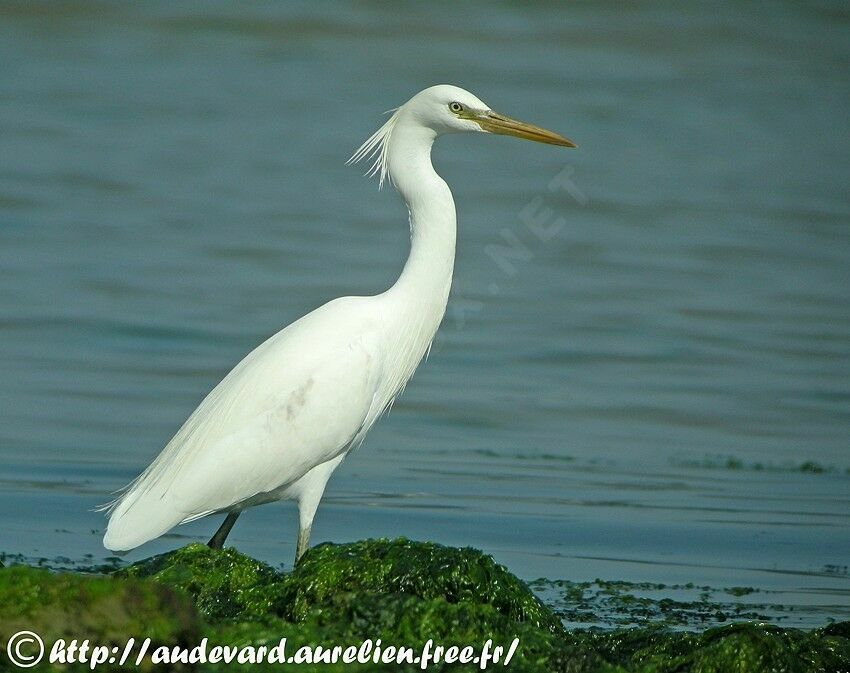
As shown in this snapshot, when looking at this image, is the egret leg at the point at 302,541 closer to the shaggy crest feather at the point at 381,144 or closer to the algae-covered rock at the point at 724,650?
the algae-covered rock at the point at 724,650

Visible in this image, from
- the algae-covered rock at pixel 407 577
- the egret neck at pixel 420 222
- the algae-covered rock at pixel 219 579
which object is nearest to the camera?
the algae-covered rock at pixel 407 577

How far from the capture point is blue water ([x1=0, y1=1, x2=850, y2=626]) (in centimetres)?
835

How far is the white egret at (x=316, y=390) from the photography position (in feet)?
20.9

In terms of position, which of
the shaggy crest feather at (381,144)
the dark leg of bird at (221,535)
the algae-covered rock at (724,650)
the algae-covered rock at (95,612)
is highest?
the shaggy crest feather at (381,144)

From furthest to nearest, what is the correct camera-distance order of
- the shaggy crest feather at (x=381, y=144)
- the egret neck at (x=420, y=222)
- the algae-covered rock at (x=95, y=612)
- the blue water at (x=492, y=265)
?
the blue water at (x=492, y=265) → the shaggy crest feather at (x=381, y=144) → the egret neck at (x=420, y=222) → the algae-covered rock at (x=95, y=612)

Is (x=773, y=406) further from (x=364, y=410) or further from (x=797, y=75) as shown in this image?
(x=797, y=75)

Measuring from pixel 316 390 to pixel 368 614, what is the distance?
185 cm

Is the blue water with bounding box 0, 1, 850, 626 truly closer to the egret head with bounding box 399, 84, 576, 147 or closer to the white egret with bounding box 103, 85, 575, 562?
the white egret with bounding box 103, 85, 575, 562

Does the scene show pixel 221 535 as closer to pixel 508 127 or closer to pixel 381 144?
pixel 381 144

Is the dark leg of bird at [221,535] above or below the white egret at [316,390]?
below

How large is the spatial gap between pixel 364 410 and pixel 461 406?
4220mm

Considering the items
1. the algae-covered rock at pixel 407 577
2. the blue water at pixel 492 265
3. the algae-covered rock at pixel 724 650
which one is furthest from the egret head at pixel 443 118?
the algae-covered rock at pixel 724 650

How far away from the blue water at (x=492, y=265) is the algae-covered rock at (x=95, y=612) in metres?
2.91

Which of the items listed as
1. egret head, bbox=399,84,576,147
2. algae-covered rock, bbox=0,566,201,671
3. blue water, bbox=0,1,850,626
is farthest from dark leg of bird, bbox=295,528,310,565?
algae-covered rock, bbox=0,566,201,671
